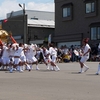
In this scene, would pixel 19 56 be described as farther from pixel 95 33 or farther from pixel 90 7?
pixel 90 7

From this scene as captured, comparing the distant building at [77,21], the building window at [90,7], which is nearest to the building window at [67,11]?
the distant building at [77,21]

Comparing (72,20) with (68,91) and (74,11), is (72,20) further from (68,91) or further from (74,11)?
(68,91)

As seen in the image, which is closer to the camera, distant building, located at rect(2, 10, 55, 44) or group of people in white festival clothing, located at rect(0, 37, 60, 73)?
group of people in white festival clothing, located at rect(0, 37, 60, 73)

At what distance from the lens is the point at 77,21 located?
172 ft

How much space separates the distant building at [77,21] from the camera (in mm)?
48875

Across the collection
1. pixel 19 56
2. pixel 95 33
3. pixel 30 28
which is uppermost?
pixel 30 28

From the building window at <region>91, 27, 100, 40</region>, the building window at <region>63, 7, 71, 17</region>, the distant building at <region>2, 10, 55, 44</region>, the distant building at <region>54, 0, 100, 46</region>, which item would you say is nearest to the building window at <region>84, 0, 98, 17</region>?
the distant building at <region>54, 0, 100, 46</region>

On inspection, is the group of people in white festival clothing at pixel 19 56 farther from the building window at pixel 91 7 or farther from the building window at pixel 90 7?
the building window at pixel 91 7

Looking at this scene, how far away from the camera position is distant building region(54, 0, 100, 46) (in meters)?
48.9

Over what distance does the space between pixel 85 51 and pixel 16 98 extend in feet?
32.5

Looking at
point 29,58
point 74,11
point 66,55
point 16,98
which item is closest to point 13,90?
point 16,98

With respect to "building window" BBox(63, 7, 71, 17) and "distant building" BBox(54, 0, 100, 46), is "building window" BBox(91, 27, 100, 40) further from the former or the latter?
"building window" BBox(63, 7, 71, 17)

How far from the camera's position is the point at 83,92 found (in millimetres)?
12305

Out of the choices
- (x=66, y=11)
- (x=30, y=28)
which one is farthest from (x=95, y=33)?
(x=30, y=28)
